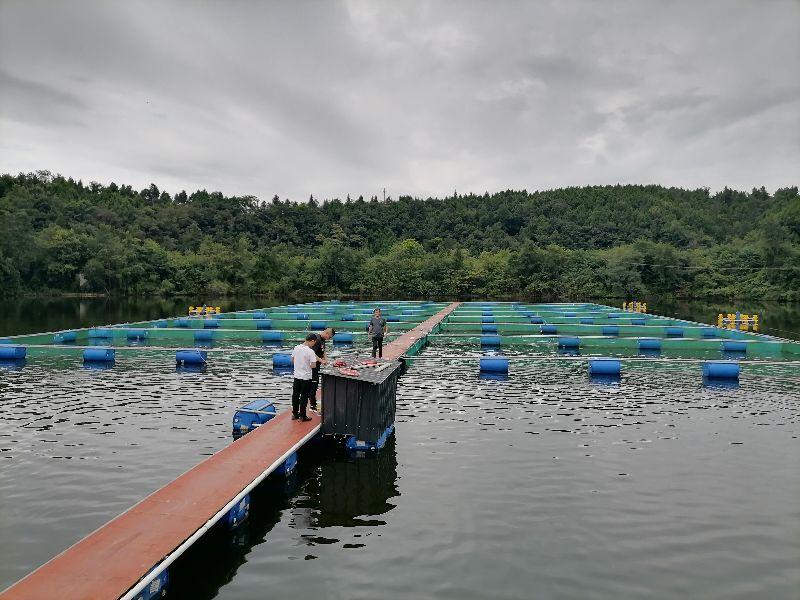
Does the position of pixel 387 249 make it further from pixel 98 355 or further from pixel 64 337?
pixel 98 355

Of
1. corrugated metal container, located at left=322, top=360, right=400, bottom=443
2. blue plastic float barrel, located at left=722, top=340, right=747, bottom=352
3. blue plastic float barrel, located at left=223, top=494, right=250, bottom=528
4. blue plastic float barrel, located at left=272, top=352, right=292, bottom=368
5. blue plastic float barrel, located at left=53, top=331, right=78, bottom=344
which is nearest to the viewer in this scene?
blue plastic float barrel, located at left=223, top=494, right=250, bottom=528

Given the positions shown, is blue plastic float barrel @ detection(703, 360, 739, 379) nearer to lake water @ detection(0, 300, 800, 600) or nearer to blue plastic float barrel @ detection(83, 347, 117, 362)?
lake water @ detection(0, 300, 800, 600)

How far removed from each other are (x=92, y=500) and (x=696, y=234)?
10530 cm

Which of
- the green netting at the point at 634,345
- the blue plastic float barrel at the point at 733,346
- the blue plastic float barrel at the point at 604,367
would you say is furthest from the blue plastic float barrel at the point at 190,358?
the blue plastic float barrel at the point at 733,346

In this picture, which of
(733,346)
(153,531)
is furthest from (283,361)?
(733,346)

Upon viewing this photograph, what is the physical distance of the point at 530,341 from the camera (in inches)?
1136

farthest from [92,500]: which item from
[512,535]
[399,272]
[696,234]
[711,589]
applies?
[696,234]

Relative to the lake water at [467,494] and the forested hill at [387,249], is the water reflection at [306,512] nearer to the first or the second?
the lake water at [467,494]

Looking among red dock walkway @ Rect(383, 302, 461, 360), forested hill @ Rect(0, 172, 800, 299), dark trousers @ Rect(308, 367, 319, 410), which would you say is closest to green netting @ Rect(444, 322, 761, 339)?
red dock walkway @ Rect(383, 302, 461, 360)

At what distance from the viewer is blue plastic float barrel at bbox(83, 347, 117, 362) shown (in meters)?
21.7

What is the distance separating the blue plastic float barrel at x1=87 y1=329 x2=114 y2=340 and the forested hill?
48.4m

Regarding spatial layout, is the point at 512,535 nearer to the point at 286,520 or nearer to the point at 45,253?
the point at 286,520

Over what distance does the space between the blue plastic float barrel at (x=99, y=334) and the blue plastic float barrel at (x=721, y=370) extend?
2518cm

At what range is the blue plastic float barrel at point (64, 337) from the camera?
27516 mm
